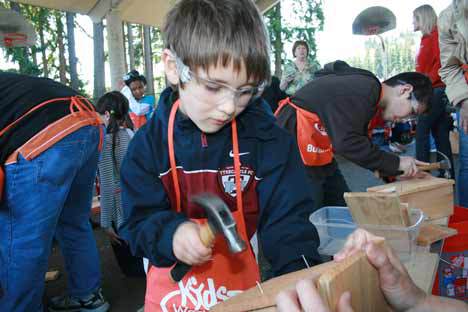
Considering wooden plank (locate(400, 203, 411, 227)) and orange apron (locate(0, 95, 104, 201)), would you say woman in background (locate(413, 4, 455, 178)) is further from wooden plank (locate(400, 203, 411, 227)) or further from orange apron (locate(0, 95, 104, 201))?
orange apron (locate(0, 95, 104, 201))

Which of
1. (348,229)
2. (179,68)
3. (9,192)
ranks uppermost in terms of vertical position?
(179,68)

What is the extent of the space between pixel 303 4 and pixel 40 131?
14.0 m

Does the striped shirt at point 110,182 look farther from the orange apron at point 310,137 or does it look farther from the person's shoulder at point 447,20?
the person's shoulder at point 447,20

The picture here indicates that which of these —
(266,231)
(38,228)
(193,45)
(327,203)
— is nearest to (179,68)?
(193,45)

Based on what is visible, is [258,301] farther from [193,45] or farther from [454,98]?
[454,98]

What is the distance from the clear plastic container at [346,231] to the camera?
2.00 metres

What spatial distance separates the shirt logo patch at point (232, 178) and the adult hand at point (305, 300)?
0.61 metres

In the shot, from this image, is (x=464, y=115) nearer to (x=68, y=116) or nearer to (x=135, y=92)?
(x=68, y=116)

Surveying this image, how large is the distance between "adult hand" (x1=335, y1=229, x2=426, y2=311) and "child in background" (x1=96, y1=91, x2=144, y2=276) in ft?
8.35

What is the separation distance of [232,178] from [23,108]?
1280 mm

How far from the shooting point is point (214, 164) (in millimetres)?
1428

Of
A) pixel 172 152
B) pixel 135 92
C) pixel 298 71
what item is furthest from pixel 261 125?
pixel 298 71

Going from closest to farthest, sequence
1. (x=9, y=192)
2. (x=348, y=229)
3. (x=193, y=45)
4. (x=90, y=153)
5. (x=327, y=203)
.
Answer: (x=193, y=45)
(x=9, y=192)
(x=348, y=229)
(x=90, y=153)
(x=327, y=203)

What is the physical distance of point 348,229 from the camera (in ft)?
7.60
